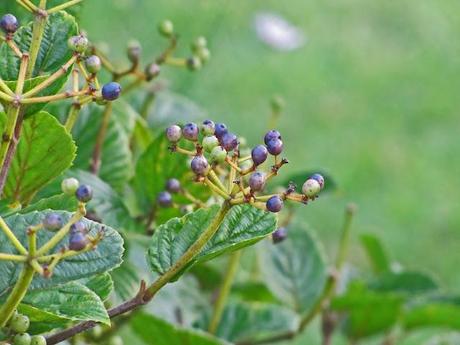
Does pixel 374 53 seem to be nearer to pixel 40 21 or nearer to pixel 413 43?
pixel 413 43

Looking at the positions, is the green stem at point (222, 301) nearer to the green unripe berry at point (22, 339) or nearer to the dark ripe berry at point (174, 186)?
the dark ripe berry at point (174, 186)

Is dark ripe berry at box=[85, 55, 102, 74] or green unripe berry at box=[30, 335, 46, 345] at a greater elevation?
dark ripe berry at box=[85, 55, 102, 74]

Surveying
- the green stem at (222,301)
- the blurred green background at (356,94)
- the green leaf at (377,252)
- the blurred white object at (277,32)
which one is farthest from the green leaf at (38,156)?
the blurred white object at (277,32)

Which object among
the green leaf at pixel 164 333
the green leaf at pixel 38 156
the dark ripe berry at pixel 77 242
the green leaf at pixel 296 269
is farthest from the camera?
the green leaf at pixel 296 269

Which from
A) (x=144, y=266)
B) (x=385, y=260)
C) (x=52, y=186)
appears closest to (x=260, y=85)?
(x=385, y=260)

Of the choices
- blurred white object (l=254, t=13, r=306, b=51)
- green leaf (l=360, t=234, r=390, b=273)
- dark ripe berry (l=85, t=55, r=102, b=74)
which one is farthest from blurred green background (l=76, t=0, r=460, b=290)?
dark ripe berry (l=85, t=55, r=102, b=74)

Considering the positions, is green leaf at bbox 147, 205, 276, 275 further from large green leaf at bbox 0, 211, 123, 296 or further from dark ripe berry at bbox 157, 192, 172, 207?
dark ripe berry at bbox 157, 192, 172, 207

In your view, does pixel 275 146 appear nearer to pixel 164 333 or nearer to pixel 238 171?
pixel 238 171
